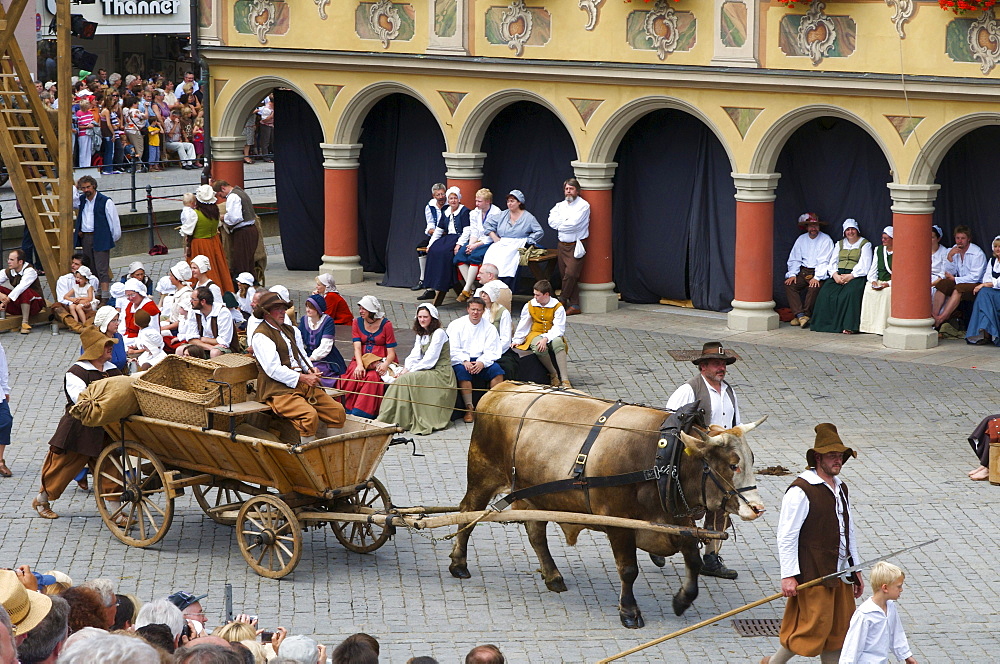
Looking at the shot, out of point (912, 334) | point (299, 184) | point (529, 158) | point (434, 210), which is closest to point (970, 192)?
point (912, 334)

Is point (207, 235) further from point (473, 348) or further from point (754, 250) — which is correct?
point (754, 250)

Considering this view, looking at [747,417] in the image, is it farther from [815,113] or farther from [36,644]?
[36,644]

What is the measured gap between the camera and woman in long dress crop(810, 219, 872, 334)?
64.7 ft

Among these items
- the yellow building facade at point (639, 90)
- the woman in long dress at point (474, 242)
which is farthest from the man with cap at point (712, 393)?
the woman in long dress at point (474, 242)

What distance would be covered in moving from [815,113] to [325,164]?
7505 millimetres

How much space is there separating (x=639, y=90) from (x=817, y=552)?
476 inches

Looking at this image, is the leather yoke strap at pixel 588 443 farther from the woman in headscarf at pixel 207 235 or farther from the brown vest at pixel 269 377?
the woman in headscarf at pixel 207 235

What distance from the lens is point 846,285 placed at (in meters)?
19.8

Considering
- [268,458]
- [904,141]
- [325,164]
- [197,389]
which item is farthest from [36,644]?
[325,164]

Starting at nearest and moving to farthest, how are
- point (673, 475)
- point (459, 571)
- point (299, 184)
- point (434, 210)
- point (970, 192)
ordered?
point (673, 475) → point (459, 571) → point (970, 192) → point (434, 210) → point (299, 184)

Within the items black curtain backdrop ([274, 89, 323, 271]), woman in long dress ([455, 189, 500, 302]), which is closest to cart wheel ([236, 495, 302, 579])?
woman in long dress ([455, 189, 500, 302])

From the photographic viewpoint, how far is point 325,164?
23.2 meters

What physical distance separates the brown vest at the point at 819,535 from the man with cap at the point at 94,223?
14.3 meters

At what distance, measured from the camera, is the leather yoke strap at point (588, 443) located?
10320 millimetres
